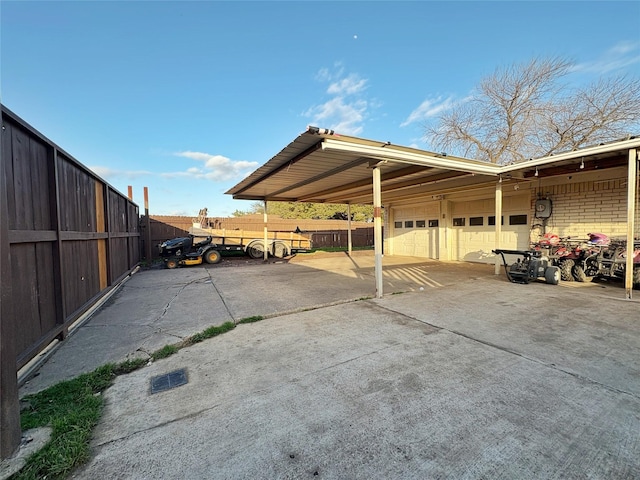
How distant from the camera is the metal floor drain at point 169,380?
2.40 meters

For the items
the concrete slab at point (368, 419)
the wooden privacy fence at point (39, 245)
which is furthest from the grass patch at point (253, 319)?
the wooden privacy fence at point (39, 245)

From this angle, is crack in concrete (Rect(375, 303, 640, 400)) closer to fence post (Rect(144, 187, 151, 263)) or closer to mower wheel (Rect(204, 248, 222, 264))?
mower wheel (Rect(204, 248, 222, 264))

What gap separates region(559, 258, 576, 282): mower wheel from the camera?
643 centimetres

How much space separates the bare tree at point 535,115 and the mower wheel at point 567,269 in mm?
10599

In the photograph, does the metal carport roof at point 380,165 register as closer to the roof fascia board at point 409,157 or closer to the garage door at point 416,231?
the roof fascia board at point 409,157

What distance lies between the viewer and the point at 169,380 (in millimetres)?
2512

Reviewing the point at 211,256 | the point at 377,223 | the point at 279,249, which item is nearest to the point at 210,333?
the point at 377,223

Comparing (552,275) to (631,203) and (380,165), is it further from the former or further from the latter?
(380,165)

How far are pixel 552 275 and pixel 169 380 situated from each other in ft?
25.1

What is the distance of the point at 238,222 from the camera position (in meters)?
16.2

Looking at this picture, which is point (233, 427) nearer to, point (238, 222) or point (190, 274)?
point (190, 274)

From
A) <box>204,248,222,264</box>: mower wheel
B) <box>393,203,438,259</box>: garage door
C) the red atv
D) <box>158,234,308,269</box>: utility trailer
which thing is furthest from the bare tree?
<box>204,248,222,264</box>: mower wheel

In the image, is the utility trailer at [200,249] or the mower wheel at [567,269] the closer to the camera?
the mower wheel at [567,269]

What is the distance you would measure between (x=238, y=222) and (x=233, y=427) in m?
15.2
